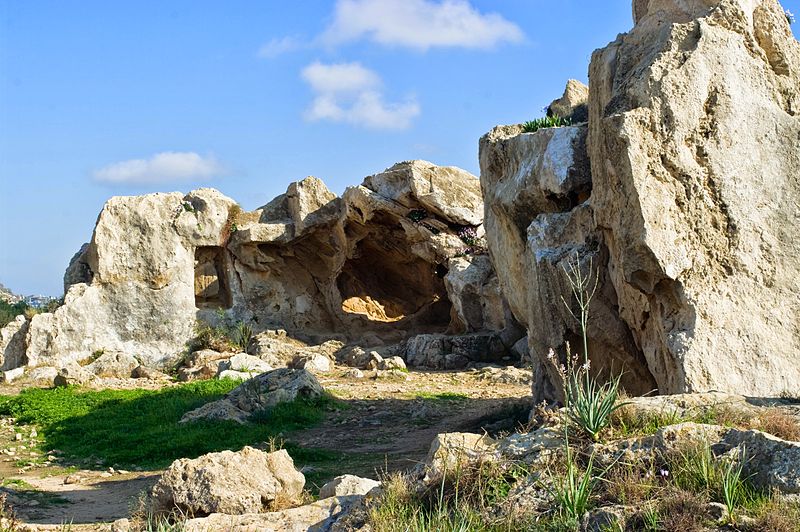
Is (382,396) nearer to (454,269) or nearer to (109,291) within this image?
(454,269)

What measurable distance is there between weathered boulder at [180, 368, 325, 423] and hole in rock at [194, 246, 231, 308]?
11028 mm

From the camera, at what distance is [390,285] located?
105ft

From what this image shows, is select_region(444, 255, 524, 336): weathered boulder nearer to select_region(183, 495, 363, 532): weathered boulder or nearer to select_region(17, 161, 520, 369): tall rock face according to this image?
select_region(17, 161, 520, 369): tall rock face

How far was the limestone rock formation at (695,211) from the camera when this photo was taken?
9.45m

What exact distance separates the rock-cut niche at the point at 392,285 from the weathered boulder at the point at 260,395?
1122 cm

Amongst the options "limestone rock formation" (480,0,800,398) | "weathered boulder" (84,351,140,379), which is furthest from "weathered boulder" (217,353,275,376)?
"limestone rock formation" (480,0,800,398)

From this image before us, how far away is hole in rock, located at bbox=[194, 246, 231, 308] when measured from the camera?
2805cm

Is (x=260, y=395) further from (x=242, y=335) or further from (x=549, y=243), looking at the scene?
(x=242, y=335)

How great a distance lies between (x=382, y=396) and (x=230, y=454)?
10120mm

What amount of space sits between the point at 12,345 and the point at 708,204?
20.2 meters

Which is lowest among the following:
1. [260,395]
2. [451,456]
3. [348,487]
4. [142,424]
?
[348,487]

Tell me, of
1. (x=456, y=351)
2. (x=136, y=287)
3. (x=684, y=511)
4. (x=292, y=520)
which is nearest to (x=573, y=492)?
(x=684, y=511)

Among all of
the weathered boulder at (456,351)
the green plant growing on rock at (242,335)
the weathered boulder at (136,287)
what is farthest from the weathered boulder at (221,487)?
the weathered boulder at (136,287)

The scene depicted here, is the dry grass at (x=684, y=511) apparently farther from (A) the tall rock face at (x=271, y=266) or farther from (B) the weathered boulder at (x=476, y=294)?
(B) the weathered boulder at (x=476, y=294)
